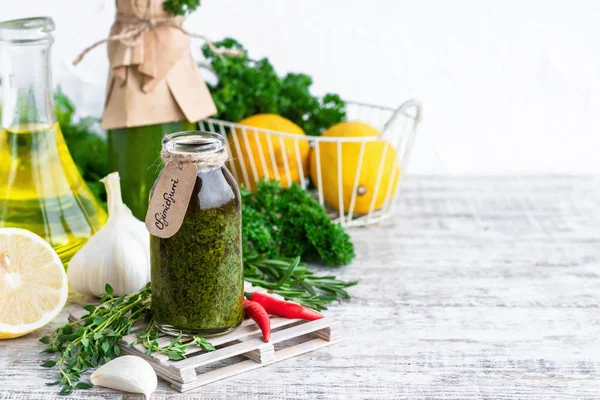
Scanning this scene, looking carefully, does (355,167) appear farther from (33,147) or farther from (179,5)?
(33,147)

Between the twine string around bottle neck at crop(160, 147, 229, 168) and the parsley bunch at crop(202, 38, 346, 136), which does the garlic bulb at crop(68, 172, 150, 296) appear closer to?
the twine string around bottle neck at crop(160, 147, 229, 168)

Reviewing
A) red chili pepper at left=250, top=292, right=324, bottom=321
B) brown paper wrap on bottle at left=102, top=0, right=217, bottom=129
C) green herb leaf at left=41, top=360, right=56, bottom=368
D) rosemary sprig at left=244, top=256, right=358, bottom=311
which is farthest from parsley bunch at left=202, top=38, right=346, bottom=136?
green herb leaf at left=41, top=360, right=56, bottom=368

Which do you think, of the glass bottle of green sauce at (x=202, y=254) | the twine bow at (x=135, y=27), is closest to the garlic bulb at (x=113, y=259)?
the glass bottle of green sauce at (x=202, y=254)

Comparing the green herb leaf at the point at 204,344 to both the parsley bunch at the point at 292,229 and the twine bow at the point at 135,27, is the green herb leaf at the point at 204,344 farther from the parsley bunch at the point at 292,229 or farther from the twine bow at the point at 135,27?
the twine bow at the point at 135,27

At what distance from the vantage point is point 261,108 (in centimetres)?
156

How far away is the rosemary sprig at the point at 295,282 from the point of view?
111cm

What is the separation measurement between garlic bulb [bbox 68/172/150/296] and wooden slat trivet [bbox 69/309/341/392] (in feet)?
0.18

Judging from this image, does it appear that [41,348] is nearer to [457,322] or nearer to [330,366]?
[330,366]

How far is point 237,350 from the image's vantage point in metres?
0.92

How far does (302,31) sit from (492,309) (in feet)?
3.00

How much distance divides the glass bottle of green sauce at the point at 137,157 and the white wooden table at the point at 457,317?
1.00 ft

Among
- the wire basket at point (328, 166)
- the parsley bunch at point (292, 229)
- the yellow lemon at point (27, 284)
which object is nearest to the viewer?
the yellow lemon at point (27, 284)

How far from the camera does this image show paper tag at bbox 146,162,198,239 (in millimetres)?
881

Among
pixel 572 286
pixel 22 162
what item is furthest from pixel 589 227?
pixel 22 162
